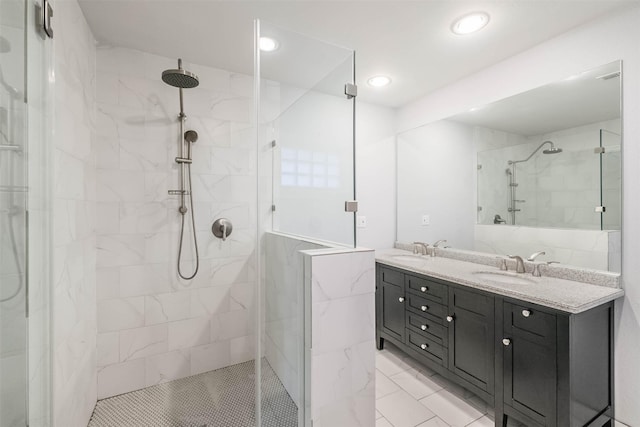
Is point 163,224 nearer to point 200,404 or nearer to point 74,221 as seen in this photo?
point 74,221

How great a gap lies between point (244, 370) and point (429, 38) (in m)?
2.82

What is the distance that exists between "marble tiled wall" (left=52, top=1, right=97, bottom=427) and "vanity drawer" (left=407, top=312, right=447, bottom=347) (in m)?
2.13

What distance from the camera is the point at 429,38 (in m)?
1.86

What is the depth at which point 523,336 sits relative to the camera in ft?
5.00

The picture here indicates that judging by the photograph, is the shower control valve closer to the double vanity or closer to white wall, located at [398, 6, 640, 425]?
the double vanity

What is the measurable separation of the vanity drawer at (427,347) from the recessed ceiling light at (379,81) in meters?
2.13

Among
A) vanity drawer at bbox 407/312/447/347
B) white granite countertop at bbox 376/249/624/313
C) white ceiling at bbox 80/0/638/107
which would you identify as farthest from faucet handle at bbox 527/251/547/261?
white ceiling at bbox 80/0/638/107

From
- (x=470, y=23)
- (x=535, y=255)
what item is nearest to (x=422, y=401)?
(x=535, y=255)

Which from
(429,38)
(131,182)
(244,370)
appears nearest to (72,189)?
(131,182)

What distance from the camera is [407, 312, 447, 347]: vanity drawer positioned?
1974mm

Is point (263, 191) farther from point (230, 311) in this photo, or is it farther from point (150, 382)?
point (150, 382)

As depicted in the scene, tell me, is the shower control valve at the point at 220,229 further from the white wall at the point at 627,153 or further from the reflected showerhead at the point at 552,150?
the white wall at the point at 627,153

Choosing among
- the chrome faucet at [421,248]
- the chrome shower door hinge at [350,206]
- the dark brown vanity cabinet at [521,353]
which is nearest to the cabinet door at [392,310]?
the dark brown vanity cabinet at [521,353]

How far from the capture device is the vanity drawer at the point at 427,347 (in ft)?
6.49
